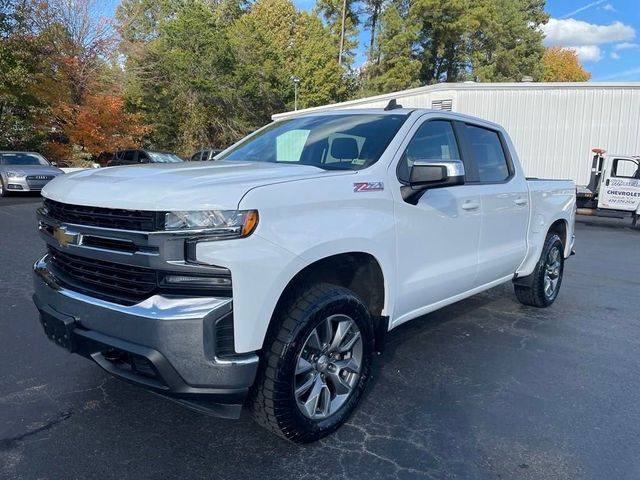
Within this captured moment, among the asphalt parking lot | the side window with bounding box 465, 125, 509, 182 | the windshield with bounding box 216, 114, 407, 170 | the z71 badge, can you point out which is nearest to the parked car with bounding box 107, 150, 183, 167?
the windshield with bounding box 216, 114, 407, 170

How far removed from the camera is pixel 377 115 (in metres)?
3.98

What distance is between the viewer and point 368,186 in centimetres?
319

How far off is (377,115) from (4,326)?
12.2 ft

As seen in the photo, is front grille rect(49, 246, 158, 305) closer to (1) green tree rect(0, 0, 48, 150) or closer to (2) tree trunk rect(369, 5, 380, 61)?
(1) green tree rect(0, 0, 48, 150)

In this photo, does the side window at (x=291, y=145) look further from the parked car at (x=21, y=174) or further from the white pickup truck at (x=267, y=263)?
the parked car at (x=21, y=174)

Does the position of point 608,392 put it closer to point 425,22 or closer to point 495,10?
point 425,22

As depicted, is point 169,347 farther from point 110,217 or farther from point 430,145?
point 430,145

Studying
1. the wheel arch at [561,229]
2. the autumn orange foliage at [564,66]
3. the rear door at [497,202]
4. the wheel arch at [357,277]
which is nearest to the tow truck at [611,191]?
the wheel arch at [561,229]

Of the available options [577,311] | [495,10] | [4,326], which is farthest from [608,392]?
[495,10]

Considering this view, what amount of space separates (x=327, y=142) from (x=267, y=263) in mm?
1572

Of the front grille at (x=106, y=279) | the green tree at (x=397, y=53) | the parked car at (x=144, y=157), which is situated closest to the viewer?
the front grille at (x=106, y=279)

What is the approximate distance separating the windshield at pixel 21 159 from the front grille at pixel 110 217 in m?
17.0

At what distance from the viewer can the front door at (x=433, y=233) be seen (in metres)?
3.49

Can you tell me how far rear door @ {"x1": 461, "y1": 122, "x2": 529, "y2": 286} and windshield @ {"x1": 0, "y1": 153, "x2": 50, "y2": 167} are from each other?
16.9 meters
